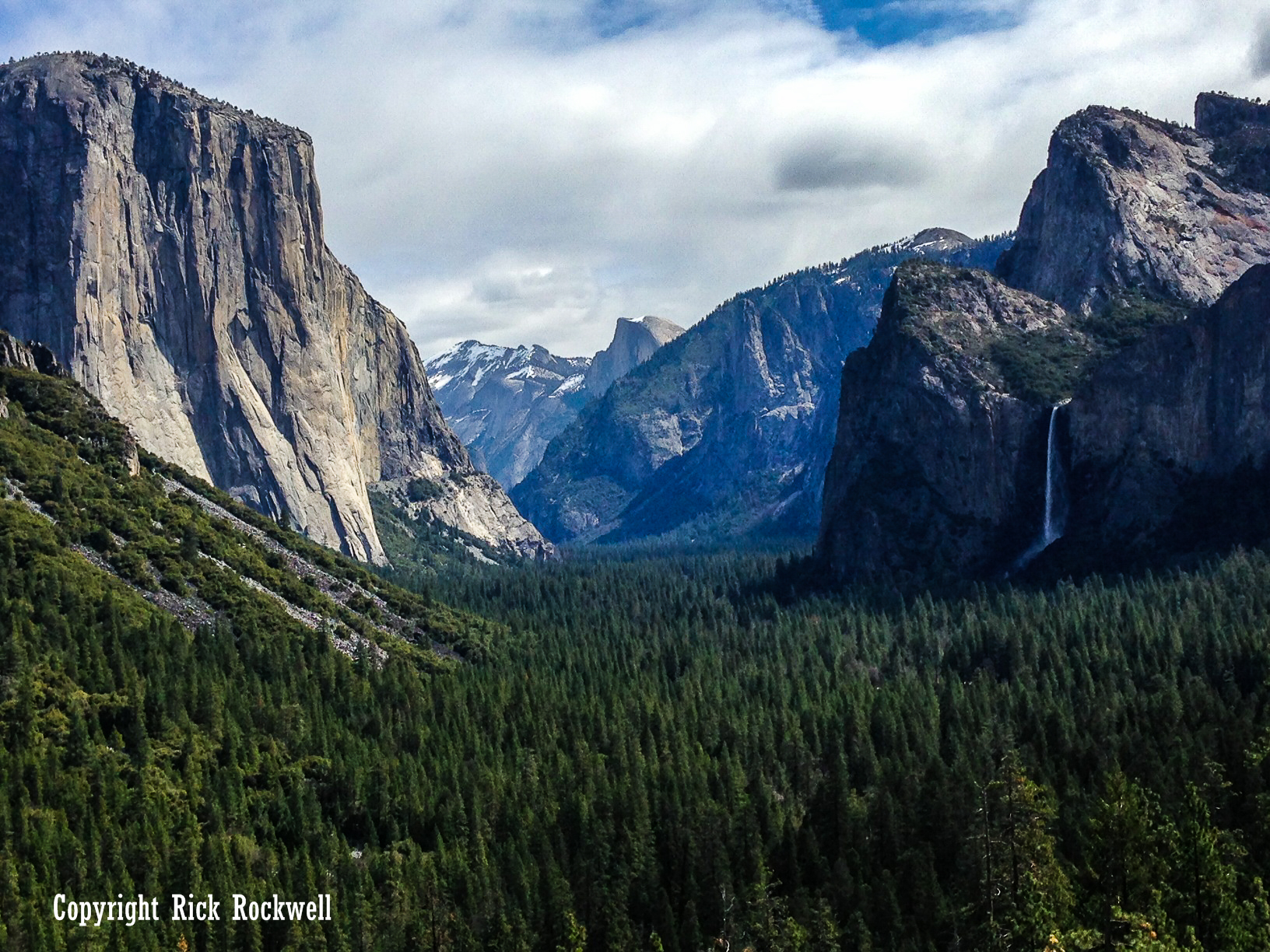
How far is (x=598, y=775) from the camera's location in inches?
4818

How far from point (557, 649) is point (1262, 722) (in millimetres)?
104859

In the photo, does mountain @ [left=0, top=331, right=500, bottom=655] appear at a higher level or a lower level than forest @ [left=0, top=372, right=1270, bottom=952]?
higher

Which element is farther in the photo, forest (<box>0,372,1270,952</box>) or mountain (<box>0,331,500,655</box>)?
mountain (<box>0,331,500,655</box>)

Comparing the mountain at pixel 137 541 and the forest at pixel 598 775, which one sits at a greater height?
the mountain at pixel 137 541

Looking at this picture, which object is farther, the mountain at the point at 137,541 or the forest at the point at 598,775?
the mountain at the point at 137,541

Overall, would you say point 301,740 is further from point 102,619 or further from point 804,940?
point 804,940

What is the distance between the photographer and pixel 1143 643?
155750mm

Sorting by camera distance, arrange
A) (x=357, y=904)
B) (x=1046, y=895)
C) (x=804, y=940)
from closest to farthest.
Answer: (x=1046, y=895)
(x=804, y=940)
(x=357, y=904)

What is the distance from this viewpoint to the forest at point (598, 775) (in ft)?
261

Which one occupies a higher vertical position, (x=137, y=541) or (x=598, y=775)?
(x=137, y=541)

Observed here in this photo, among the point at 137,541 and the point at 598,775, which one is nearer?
the point at 598,775

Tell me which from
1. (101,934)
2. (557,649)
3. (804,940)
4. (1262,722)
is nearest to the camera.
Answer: (804,940)

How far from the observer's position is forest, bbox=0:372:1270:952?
7962 cm

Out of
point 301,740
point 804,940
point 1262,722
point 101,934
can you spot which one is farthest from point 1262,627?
point 101,934
